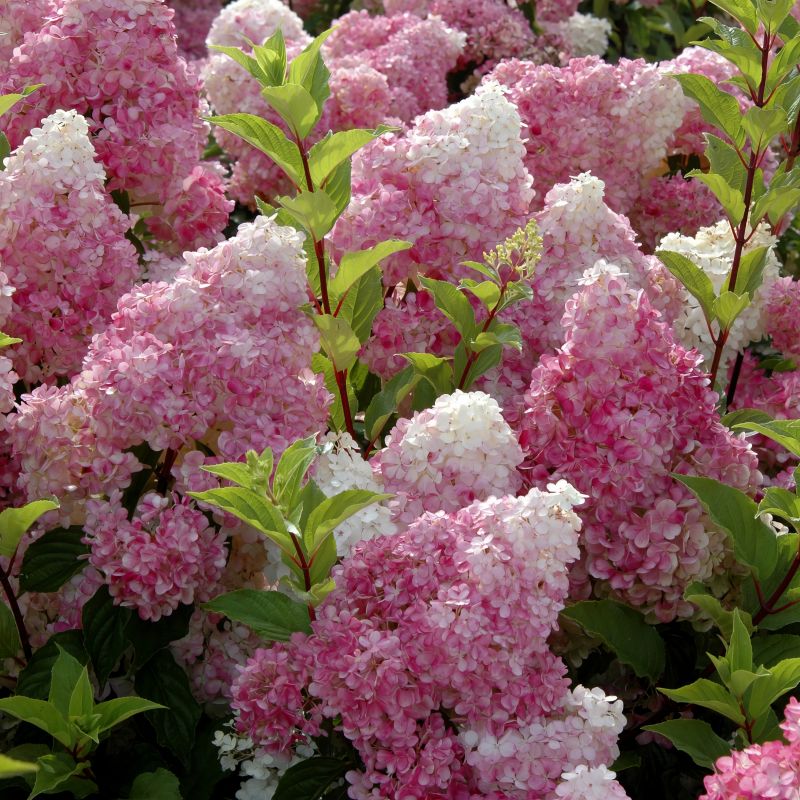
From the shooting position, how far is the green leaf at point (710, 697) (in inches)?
47.2

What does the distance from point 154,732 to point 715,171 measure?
1115 millimetres

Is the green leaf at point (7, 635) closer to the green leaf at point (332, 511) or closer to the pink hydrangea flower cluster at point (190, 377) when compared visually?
the pink hydrangea flower cluster at point (190, 377)

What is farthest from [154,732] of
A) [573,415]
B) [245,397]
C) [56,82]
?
[56,82]

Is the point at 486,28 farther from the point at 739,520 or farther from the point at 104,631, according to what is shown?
the point at 104,631

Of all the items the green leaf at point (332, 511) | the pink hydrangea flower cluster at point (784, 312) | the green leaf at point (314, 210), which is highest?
the green leaf at point (314, 210)

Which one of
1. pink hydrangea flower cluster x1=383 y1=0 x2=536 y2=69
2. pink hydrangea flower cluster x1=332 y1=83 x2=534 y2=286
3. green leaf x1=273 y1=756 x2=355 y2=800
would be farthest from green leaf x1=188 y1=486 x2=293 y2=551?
pink hydrangea flower cluster x1=383 y1=0 x2=536 y2=69

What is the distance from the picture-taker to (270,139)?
1531 millimetres

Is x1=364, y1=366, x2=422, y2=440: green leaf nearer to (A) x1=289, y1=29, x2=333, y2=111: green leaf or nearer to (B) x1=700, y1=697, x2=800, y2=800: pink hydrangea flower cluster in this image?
(A) x1=289, y1=29, x2=333, y2=111: green leaf

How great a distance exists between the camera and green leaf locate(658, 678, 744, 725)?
3.93 ft

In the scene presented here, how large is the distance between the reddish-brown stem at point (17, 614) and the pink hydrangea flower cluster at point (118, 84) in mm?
726

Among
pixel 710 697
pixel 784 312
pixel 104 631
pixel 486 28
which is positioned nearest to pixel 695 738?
pixel 710 697

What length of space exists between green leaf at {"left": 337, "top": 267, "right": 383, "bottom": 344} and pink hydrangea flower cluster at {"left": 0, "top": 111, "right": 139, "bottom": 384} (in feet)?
1.08

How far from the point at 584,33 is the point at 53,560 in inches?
106

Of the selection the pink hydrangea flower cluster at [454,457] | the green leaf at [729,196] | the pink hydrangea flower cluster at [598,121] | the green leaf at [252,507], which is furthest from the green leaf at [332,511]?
the pink hydrangea flower cluster at [598,121]
